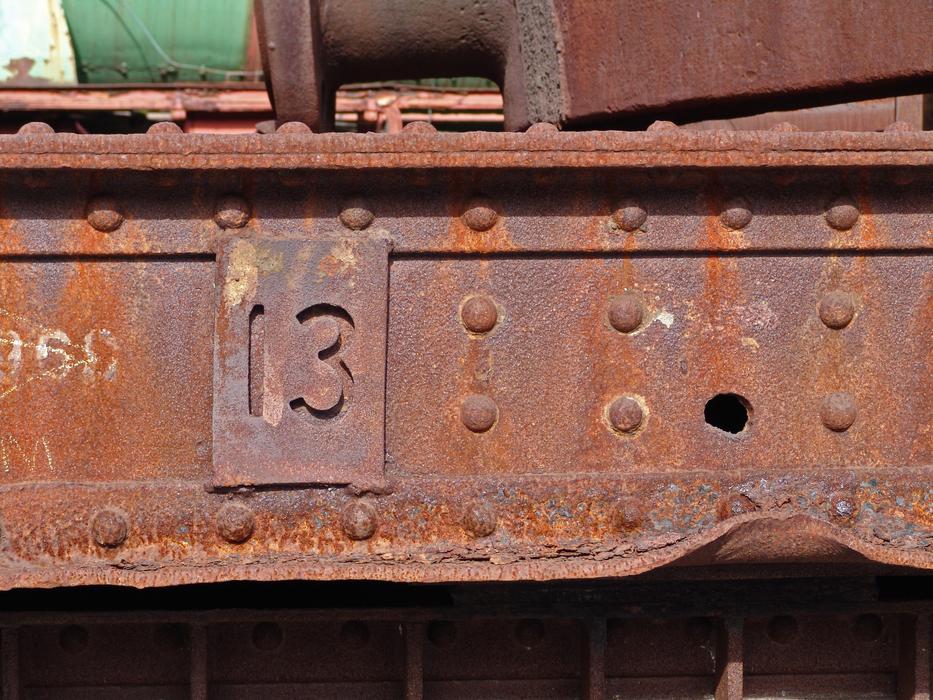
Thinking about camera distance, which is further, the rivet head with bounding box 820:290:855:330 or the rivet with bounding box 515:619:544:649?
the rivet with bounding box 515:619:544:649

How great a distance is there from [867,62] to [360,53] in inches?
44.3

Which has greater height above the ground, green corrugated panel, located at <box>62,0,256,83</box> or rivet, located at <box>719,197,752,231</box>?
green corrugated panel, located at <box>62,0,256,83</box>

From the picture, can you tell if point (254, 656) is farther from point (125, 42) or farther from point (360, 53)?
point (125, 42)

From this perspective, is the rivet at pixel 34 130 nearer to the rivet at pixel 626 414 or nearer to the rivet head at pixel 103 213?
the rivet head at pixel 103 213

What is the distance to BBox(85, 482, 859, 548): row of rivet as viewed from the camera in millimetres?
1887

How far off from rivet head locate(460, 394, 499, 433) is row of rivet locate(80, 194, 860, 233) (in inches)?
11.6

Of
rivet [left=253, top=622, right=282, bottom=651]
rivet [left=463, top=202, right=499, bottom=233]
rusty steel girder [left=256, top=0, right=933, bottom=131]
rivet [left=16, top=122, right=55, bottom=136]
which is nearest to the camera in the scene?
rivet [left=16, top=122, right=55, bottom=136]

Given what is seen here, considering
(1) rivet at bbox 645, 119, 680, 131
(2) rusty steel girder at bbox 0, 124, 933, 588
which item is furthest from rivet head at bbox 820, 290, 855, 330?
(1) rivet at bbox 645, 119, 680, 131

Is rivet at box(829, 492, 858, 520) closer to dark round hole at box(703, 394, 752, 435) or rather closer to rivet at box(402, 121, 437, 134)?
dark round hole at box(703, 394, 752, 435)

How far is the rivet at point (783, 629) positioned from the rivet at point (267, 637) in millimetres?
1034

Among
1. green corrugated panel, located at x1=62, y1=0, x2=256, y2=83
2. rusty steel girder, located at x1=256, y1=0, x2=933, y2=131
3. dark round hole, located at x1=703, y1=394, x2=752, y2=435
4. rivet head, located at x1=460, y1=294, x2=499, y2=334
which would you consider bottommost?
dark round hole, located at x1=703, y1=394, x2=752, y2=435

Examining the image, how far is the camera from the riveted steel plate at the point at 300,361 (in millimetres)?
1893

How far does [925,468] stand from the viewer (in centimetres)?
201

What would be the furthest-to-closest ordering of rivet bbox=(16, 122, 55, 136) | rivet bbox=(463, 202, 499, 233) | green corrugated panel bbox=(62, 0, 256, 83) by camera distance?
1. green corrugated panel bbox=(62, 0, 256, 83)
2. rivet bbox=(463, 202, 499, 233)
3. rivet bbox=(16, 122, 55, 136)
